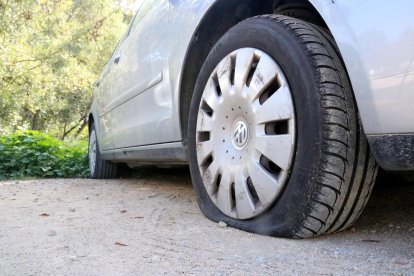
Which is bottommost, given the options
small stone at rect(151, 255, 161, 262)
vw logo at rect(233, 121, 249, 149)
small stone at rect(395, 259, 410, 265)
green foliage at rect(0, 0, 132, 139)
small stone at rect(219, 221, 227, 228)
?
small stone at rect(151, 255, 161, 262)

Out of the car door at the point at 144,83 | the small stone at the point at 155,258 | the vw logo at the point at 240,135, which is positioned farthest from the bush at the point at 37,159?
the small stone at the point at 155,258

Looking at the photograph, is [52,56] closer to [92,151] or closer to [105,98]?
[92,151]

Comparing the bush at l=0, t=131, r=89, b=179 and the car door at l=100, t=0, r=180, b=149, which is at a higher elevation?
the car door at l=100, t=0, r=180, b=149

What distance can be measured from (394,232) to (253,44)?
3.30 feet

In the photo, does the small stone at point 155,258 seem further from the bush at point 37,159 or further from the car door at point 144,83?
the bush at point 37,159

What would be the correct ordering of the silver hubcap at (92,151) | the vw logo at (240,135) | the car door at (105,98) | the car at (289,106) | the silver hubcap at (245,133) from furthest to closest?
1. the silver hubcap at (92,151)
2. the car door at (105,98)
3. the vw logo at (240,135)
4. the silver hubcap at (245,133)
5. the car at (289,106)

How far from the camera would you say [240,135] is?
1978 mm

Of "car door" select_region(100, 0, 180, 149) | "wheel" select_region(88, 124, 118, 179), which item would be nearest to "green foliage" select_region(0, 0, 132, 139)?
"wheel" select_region(88, 124, 118, 179)

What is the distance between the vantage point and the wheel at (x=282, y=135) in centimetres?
157

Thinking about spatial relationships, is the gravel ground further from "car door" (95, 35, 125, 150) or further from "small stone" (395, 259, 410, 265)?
"car door" (95, 35, 125, 150)

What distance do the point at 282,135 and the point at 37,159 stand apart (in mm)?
4795

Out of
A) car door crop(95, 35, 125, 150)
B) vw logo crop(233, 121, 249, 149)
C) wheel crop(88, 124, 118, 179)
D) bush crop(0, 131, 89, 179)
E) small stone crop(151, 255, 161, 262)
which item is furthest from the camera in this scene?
bush crop(0, 131, 89, 179)

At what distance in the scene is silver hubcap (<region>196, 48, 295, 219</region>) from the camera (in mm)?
1729

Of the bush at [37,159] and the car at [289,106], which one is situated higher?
the car at [289,106]
